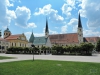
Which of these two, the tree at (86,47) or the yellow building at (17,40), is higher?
the yellow building at (17,40)

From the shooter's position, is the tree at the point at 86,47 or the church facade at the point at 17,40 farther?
the church facade at the point at 17,40

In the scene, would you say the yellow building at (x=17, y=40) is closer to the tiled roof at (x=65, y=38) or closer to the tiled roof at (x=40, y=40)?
the tiled roof at (x=40, y=40)

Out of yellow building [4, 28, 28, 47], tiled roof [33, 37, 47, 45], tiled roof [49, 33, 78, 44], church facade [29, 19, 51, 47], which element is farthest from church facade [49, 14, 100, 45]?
yellow building [4, 28, 28, 47]

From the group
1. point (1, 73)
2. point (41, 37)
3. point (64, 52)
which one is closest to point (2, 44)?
point (41, 37)

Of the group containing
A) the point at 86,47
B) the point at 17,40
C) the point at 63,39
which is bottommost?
the point at 86,47

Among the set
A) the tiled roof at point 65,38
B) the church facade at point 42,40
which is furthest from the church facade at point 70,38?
the church facade at point 42,40

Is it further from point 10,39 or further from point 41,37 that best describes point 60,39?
point 10,39

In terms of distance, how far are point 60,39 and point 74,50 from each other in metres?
50.9

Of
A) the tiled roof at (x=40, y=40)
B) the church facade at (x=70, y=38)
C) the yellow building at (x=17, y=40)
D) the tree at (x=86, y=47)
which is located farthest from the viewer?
the tiled roof at (x=40, y=40)

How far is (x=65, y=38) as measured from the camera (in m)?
107

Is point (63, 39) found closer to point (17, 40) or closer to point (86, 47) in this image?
point (17, 40)

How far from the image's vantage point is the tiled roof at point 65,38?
342 feet

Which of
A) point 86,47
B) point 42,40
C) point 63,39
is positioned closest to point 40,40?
point 42,40

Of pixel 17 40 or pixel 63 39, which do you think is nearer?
pixel 17 40
